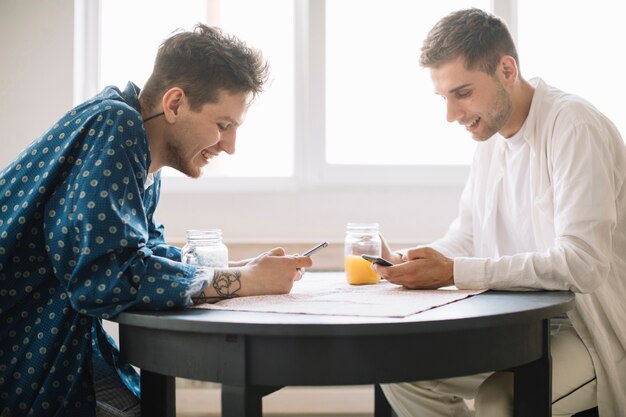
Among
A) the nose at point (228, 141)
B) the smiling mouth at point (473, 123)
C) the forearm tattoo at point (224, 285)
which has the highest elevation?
the smiling mouth at point (473, 123)

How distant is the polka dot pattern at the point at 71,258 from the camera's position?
1.40m

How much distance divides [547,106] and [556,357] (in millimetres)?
677

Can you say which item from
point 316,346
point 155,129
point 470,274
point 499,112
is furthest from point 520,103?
point 316,346

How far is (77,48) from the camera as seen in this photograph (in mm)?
3014

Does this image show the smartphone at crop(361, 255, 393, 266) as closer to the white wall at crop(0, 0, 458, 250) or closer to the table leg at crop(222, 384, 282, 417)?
the table leg at crop(222, 384, 282, 417)

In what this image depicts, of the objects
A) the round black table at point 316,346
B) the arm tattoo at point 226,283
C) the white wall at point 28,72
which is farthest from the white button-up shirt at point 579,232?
the white wall at point 28,72

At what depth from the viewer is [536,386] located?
1557 millimetres

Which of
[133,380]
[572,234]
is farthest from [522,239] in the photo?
[133,380]

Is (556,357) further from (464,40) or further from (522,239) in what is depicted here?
(464,40)

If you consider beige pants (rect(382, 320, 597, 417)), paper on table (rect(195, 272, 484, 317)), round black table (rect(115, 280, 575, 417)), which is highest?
paper on table (rect(195, 272, 484, 317))

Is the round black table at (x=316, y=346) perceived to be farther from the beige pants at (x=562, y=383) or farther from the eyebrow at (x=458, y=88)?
the eyebrow at (x=458, y=88)

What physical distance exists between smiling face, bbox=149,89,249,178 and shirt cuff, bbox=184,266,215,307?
361 millimetres

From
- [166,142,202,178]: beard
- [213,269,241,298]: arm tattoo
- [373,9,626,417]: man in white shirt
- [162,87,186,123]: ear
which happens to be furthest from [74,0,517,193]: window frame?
[213,269,241,298]: arm tattoo

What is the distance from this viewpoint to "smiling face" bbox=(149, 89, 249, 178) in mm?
1725
